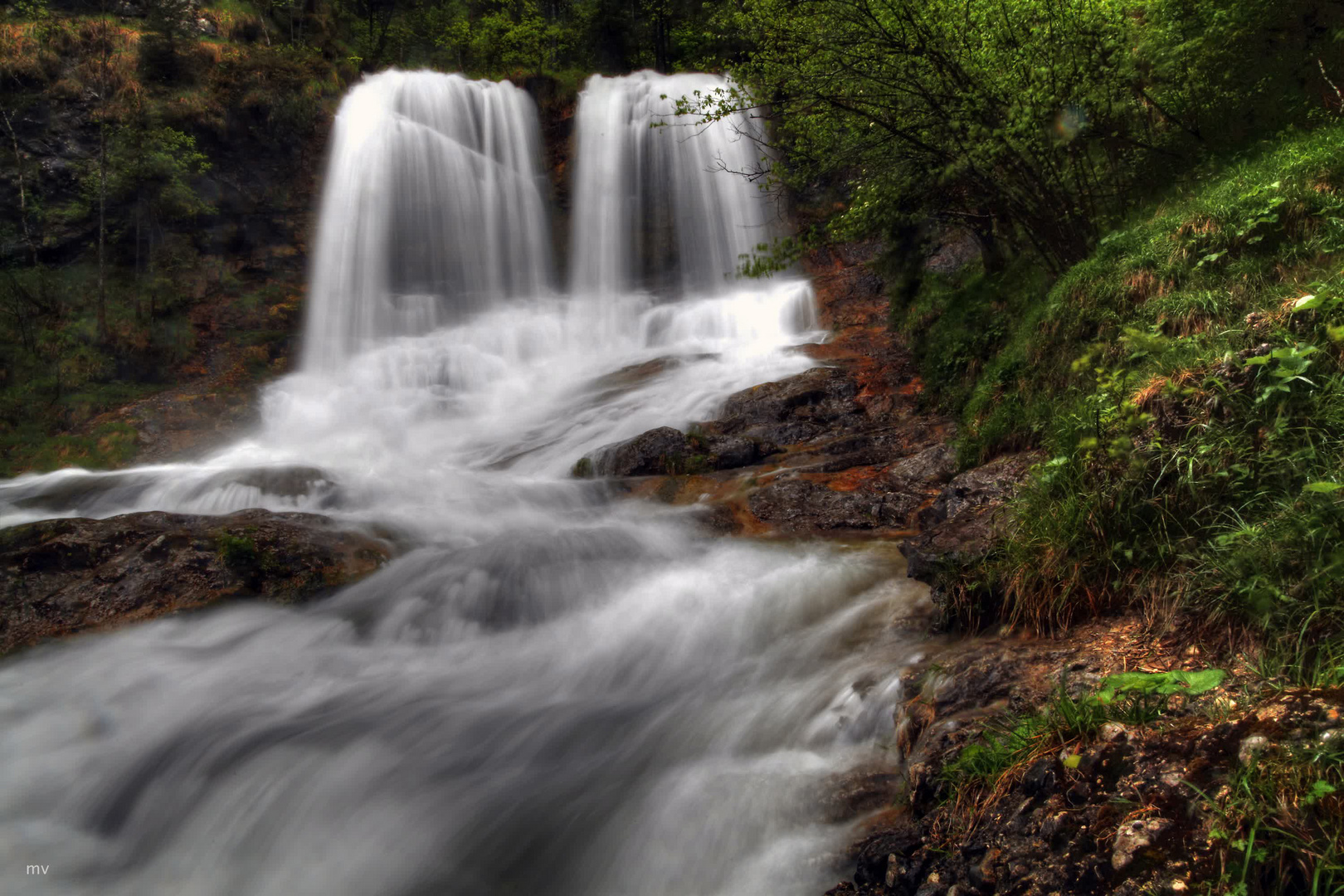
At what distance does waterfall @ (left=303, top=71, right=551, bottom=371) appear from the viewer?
1855cm

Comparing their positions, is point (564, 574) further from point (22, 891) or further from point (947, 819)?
point (947, 819)

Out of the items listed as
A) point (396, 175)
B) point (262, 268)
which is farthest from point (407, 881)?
point (396, 175)

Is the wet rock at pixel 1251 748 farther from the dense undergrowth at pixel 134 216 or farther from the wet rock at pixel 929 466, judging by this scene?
the dense undergrowth at pixel 134 216

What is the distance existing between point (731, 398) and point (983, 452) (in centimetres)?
479

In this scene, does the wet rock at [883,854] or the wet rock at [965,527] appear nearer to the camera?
the wet rock at [883,854]

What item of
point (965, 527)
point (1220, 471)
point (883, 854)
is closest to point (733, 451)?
point (965, 527)

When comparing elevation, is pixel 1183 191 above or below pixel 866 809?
above

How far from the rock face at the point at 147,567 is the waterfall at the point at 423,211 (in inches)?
408

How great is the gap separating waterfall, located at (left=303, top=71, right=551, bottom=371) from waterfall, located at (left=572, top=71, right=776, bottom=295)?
4.36ft

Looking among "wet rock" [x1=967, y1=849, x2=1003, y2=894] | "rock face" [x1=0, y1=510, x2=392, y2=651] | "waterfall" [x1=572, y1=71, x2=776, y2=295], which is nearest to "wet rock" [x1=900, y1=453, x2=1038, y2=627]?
"wet rock" [x1=967, y1=849, x2=1003, y2=894]

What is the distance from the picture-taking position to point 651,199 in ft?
67.9

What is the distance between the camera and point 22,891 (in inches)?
163

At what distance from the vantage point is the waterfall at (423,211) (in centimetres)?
1855

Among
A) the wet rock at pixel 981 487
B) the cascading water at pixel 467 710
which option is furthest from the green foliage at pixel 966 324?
the cascading water at pixel 467 710
